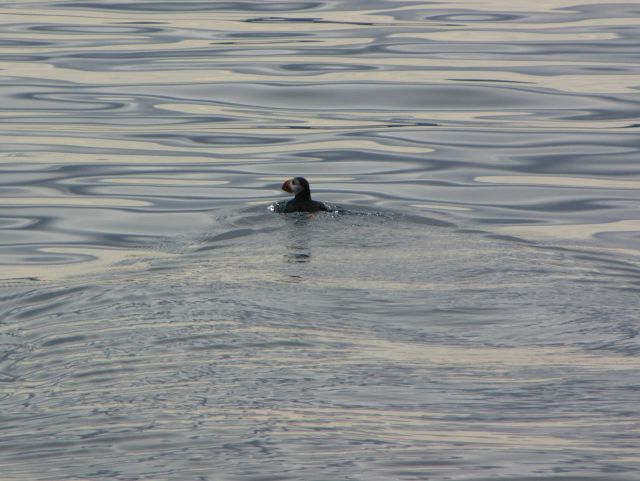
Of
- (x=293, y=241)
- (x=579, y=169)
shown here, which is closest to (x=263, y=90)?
(x=579, y=169)

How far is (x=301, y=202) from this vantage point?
12977mm

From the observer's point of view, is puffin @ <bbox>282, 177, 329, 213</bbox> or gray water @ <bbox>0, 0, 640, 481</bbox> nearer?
gray water @ <bbox>0, 0, 640, 481</bbox>

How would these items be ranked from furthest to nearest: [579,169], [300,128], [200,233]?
Result: [300,128], [579,169], [200,233]

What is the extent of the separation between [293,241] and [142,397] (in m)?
4.40

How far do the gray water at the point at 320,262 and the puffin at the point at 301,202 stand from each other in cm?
17

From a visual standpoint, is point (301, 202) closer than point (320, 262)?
No

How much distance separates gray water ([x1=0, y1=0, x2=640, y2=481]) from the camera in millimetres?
6816

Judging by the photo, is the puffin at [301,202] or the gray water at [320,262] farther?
the puffin at [301,202]

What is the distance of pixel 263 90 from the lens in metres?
21.8

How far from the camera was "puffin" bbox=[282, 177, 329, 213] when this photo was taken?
12.9m

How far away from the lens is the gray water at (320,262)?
682 centimetres

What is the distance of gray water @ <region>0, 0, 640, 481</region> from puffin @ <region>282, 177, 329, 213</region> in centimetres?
17

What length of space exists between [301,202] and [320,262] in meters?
2.26

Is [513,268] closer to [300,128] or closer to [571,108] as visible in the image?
[300,128]
